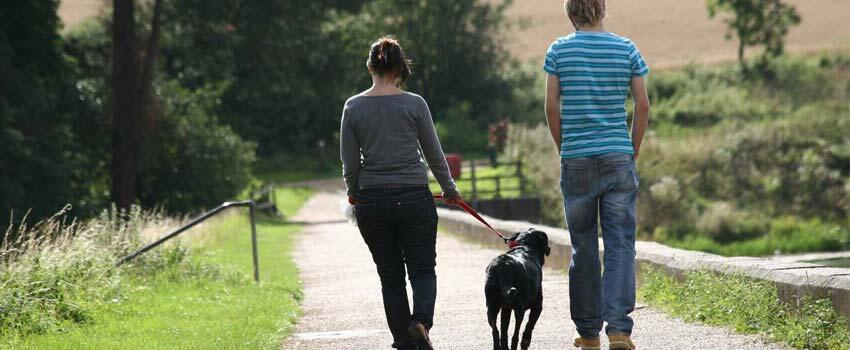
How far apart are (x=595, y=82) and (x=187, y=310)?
5.57 meters

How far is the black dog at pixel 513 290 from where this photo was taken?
7352 mm

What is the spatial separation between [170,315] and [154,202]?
99.2 feet

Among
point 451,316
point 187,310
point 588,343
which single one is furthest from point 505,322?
point 187,310

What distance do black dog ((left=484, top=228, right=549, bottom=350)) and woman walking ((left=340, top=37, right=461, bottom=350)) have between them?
353 millimetres

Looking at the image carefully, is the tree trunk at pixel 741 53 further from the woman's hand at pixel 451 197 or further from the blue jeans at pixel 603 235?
the blue jeans at pixel 603 235

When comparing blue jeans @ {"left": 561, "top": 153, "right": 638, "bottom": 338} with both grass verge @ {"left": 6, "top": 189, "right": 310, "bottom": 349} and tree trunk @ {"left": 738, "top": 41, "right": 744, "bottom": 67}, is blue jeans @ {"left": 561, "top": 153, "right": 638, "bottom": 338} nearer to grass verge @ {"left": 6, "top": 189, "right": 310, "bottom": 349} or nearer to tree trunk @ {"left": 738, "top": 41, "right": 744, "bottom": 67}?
grass verge @ {"left": 6, "top": 189, "right": 310, "bottom": 349}

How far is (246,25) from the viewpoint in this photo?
53.8 metres

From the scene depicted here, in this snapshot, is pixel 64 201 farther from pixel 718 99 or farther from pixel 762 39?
pixel 762 39

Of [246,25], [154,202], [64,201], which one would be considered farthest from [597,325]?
[246,25]

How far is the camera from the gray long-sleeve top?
7.18 meters

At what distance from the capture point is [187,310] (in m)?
11.4

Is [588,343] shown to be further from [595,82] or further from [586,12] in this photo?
[586,12]

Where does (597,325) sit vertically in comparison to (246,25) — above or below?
below

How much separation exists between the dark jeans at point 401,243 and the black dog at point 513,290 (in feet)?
1.12
